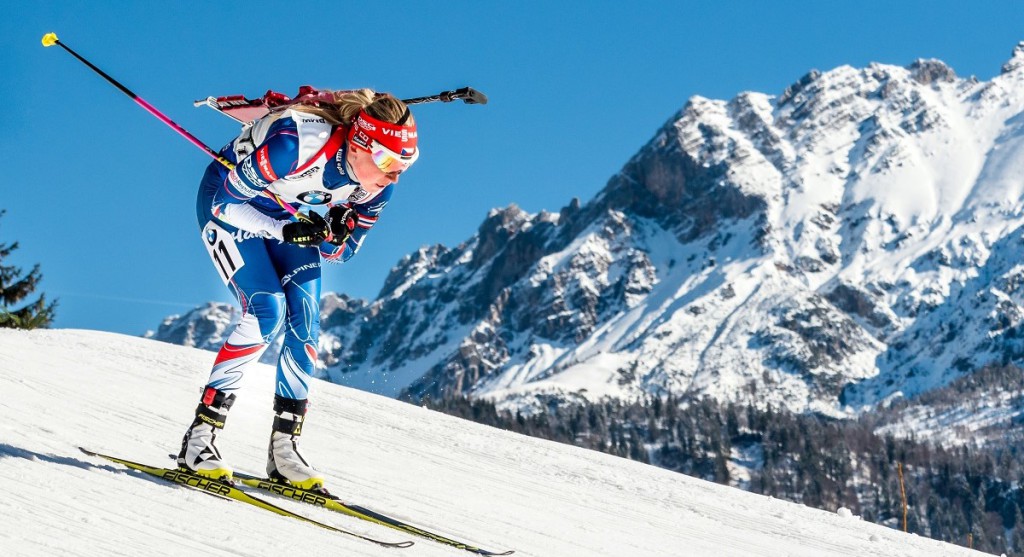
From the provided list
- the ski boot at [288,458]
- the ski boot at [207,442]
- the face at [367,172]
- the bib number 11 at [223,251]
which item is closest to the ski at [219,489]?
the ski boot at [207,442]

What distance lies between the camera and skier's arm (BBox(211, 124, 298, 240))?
19.7 feet

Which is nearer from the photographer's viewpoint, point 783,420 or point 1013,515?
point 1013,515

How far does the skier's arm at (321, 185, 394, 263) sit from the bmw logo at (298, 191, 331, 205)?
0.95 feet

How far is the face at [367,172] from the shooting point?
20.2 ft

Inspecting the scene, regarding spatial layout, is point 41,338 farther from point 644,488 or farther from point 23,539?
point 23,539

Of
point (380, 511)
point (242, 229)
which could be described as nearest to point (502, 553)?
point (380, 511)

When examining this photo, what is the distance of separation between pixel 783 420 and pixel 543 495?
164638 mm

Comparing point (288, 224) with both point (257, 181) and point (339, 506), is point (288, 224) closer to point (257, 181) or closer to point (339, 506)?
point (257, 181)

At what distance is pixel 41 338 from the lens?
47.0ft

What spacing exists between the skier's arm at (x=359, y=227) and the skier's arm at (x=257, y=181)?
0.60m

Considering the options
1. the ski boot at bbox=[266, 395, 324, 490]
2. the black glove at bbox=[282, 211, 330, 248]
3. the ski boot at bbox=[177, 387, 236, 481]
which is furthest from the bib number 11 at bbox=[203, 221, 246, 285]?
the ski boot at bbox=[266, 395, 324, 490]

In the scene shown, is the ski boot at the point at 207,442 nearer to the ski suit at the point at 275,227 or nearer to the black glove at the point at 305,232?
the ski suit at the point at 275,227

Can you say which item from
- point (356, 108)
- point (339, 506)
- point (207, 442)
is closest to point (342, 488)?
point (339, 506)

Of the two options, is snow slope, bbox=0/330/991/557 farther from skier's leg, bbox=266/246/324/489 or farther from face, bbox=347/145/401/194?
face, bbox=347/145/401/194
